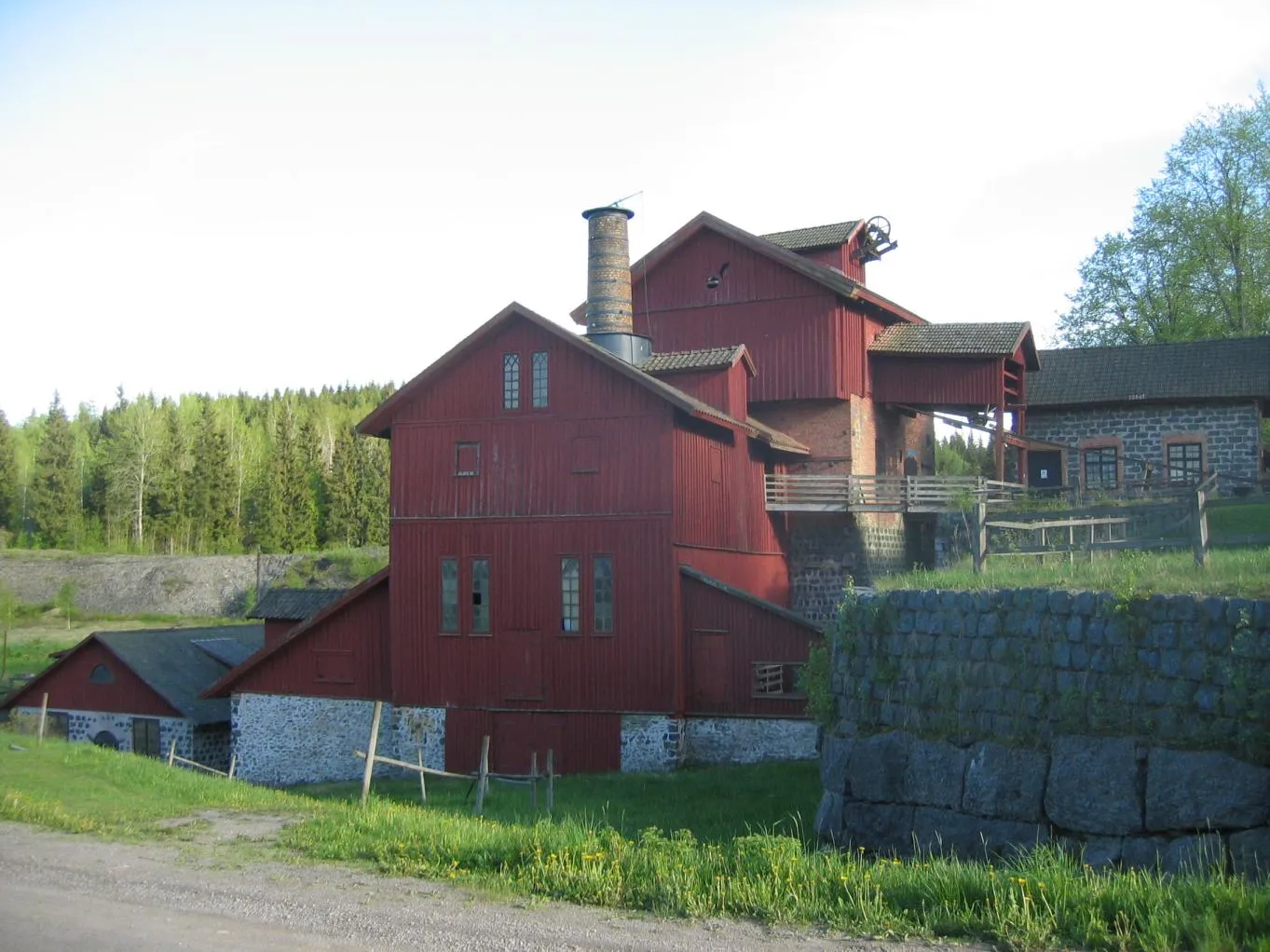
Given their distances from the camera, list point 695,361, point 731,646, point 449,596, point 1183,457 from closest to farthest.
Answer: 1. point 731,646
2. point 449,596
3. point 695,361
4. point 1183,457

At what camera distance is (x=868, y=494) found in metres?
30.8

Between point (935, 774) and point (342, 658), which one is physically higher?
point (342, 658)

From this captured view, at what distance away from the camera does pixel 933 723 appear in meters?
14.9

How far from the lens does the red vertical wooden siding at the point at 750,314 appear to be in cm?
3219

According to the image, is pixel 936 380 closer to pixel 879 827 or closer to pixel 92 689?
pixel 879 827

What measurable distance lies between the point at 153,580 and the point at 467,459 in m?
A: 39.0

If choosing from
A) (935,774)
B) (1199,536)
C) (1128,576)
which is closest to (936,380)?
(1199,536)

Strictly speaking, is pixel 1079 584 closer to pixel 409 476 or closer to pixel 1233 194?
pixel 409 476

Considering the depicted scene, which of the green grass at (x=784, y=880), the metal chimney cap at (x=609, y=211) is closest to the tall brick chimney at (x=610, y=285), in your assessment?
the metal chimney cap at (x=609, y=211)

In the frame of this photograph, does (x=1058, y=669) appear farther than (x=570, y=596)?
No

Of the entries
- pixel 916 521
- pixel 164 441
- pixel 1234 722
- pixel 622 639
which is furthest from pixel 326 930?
pixel 164 441

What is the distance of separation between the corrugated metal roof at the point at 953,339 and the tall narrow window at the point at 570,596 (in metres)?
11.8

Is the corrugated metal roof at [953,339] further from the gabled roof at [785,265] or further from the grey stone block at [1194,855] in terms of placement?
the grey stone block at [1194,855]

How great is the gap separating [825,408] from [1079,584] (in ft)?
60.7
